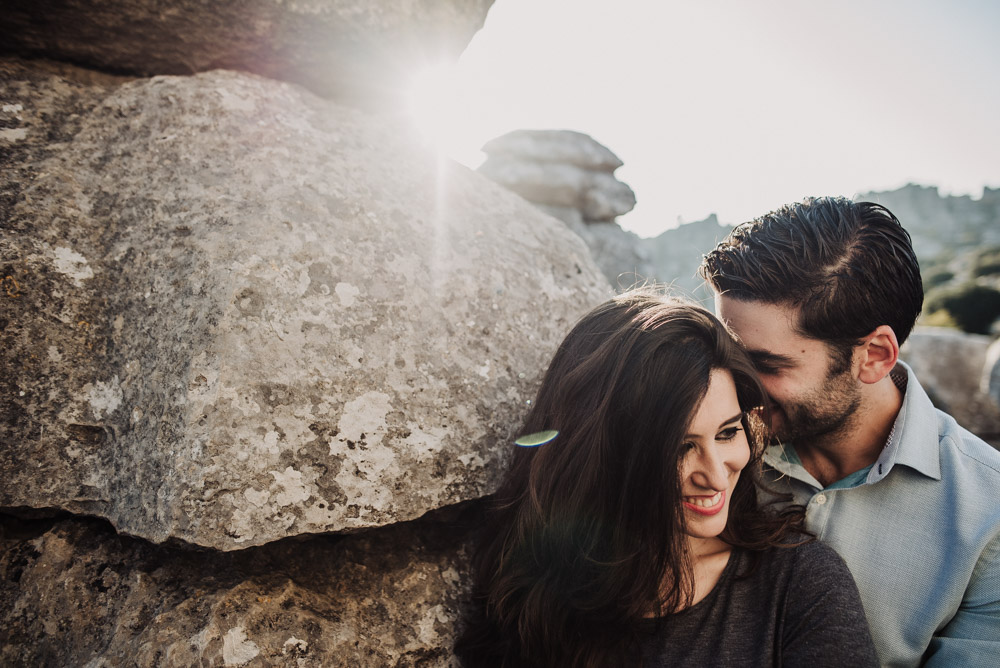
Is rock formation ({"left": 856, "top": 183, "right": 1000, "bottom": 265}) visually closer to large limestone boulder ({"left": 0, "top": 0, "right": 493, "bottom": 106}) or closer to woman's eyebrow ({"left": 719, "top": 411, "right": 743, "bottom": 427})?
woman's eyebrow ({"left": 719, "top": 411, "right": 743, "bottom": 427})

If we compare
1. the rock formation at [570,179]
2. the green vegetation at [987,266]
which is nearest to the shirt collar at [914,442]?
the rock formation at [570,179]

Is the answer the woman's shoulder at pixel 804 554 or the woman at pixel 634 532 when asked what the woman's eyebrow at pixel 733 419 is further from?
the woman's shoulder at pixel 804 554

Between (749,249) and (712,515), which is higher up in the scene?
(749,249)

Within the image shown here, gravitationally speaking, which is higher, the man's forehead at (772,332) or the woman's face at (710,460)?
the man's forehead at (772,332)

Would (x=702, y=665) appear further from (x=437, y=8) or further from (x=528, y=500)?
(x=437, y=8)

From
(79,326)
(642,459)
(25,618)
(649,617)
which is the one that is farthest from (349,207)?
(649,617)

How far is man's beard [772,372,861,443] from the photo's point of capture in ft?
7.29

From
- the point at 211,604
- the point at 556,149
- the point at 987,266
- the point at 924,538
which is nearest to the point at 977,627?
the point at 924,538

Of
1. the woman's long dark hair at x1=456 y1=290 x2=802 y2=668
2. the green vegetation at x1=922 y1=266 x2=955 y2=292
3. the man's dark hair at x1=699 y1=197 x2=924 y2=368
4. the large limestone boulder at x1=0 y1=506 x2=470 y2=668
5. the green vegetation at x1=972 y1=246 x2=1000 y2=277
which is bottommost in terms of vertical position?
the large limestone boulder at x1=0 y1=506 x2=470 y2=668

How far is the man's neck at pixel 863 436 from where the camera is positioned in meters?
2.24

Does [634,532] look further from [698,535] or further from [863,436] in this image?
[863,436]

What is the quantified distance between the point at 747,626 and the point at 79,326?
218cm

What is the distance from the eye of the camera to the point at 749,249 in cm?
237

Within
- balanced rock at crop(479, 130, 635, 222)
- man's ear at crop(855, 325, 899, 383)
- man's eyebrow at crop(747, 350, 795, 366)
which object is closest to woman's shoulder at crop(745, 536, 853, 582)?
man's eyebrow at crop(747, 350, 795, 366)
